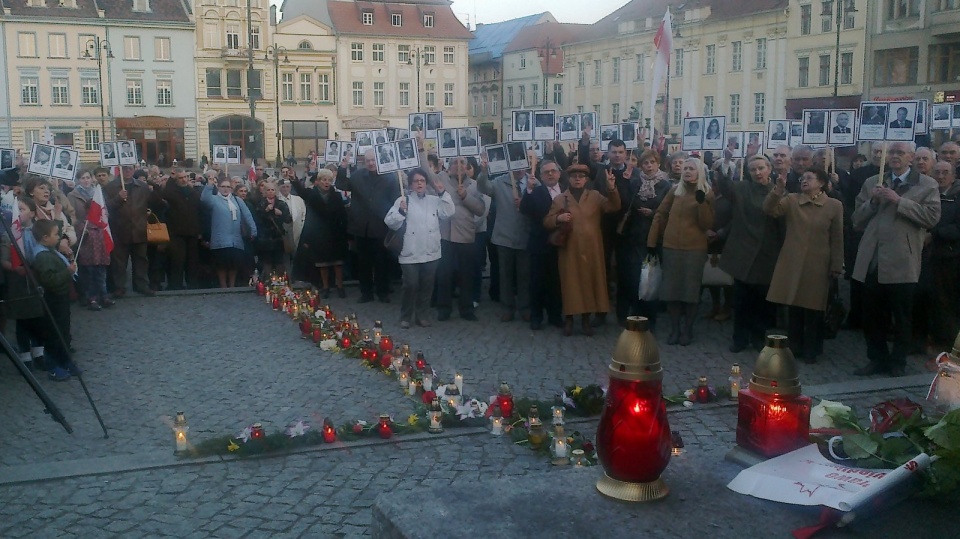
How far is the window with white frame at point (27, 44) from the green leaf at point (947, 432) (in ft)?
219

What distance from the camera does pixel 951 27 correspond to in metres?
42.7

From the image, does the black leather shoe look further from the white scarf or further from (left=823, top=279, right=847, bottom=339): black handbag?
the white scarf

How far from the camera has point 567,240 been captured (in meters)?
11.0

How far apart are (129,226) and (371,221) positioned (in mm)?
3477

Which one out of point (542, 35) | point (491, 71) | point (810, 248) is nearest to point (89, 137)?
point (491, 71)

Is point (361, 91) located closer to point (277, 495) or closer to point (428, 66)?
point (428, 66)

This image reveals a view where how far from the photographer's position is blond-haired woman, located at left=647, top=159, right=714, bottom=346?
33.3 feet

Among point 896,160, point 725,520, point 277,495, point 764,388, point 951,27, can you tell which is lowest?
point 277,495

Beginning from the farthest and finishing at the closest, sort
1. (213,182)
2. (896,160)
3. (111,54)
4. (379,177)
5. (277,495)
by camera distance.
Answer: (111,54) → (213,182) → (379,177) → (896,160) → (277,495)

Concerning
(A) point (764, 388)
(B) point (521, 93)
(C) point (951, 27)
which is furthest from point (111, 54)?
(A) point (764, 388)

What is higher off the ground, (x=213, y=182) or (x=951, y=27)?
(x=951, y=27)

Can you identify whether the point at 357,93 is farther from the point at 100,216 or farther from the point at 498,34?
the point at 100,216

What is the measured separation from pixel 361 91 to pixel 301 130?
211 inches

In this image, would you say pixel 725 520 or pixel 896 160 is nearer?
pixel 725 520
